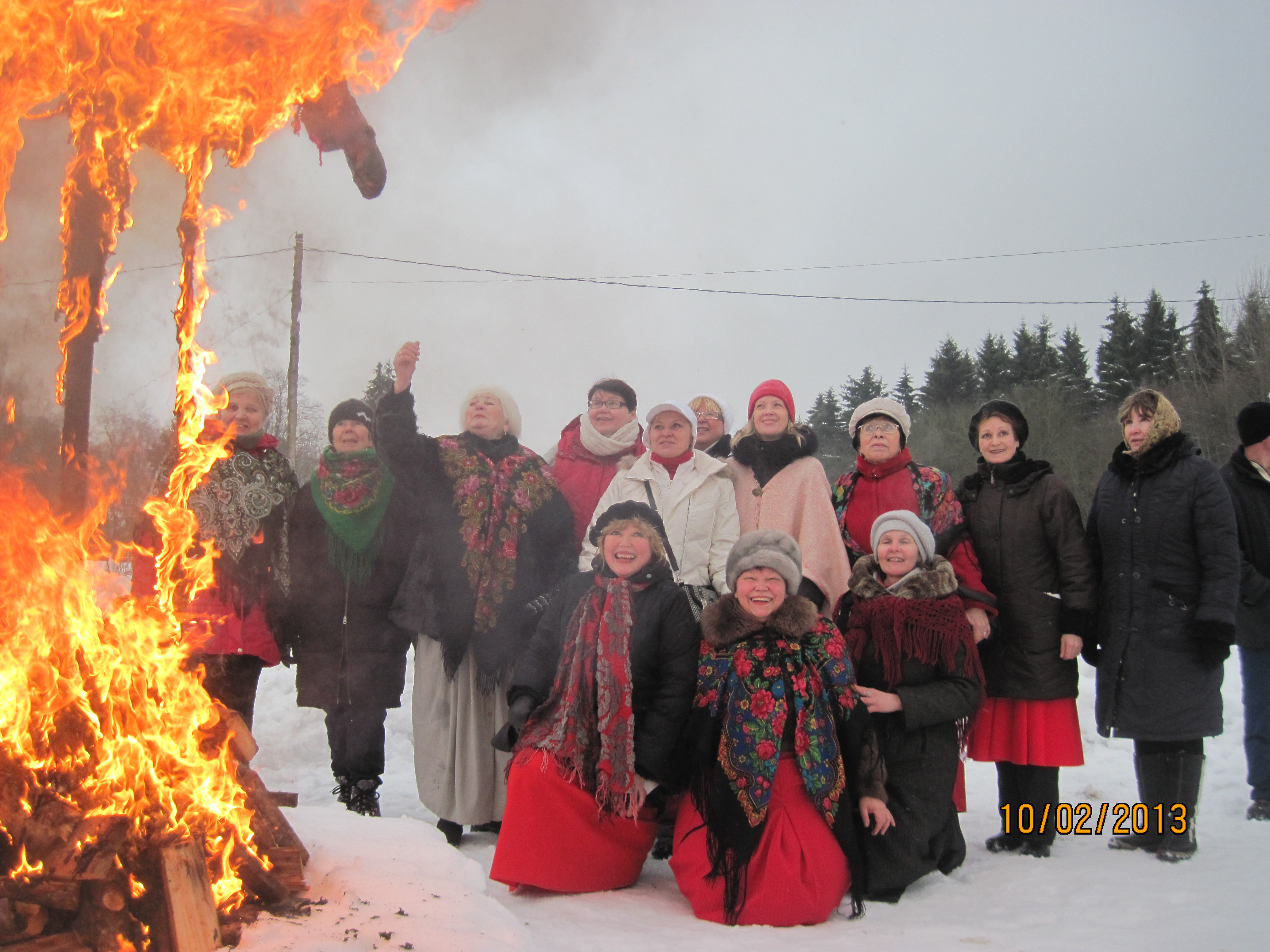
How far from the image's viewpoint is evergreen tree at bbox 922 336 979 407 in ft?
131

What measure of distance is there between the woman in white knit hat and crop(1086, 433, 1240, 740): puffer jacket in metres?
2.80

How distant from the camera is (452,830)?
473 centimetres

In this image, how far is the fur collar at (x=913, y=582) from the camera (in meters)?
4.25

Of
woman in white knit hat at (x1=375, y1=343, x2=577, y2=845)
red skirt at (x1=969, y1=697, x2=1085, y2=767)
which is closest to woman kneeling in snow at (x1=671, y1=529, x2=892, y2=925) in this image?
red skirt at (x1=969, y1=697, x2=1085, y2=767)

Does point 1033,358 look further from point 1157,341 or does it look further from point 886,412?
point 886,412

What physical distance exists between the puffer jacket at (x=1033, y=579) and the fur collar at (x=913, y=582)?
396 mm

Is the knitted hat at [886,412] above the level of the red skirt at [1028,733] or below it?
above

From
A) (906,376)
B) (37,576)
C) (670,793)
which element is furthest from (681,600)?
(906,376)

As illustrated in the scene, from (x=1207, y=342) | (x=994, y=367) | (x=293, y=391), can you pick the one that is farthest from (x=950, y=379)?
(x=293, y=391)

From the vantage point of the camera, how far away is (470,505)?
4.82 m

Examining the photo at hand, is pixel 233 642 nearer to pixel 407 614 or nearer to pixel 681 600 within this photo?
pixel 407 614

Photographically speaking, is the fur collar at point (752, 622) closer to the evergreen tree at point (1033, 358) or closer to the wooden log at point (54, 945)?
the wooden log at point (54, 945)

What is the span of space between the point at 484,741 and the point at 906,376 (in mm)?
43927
